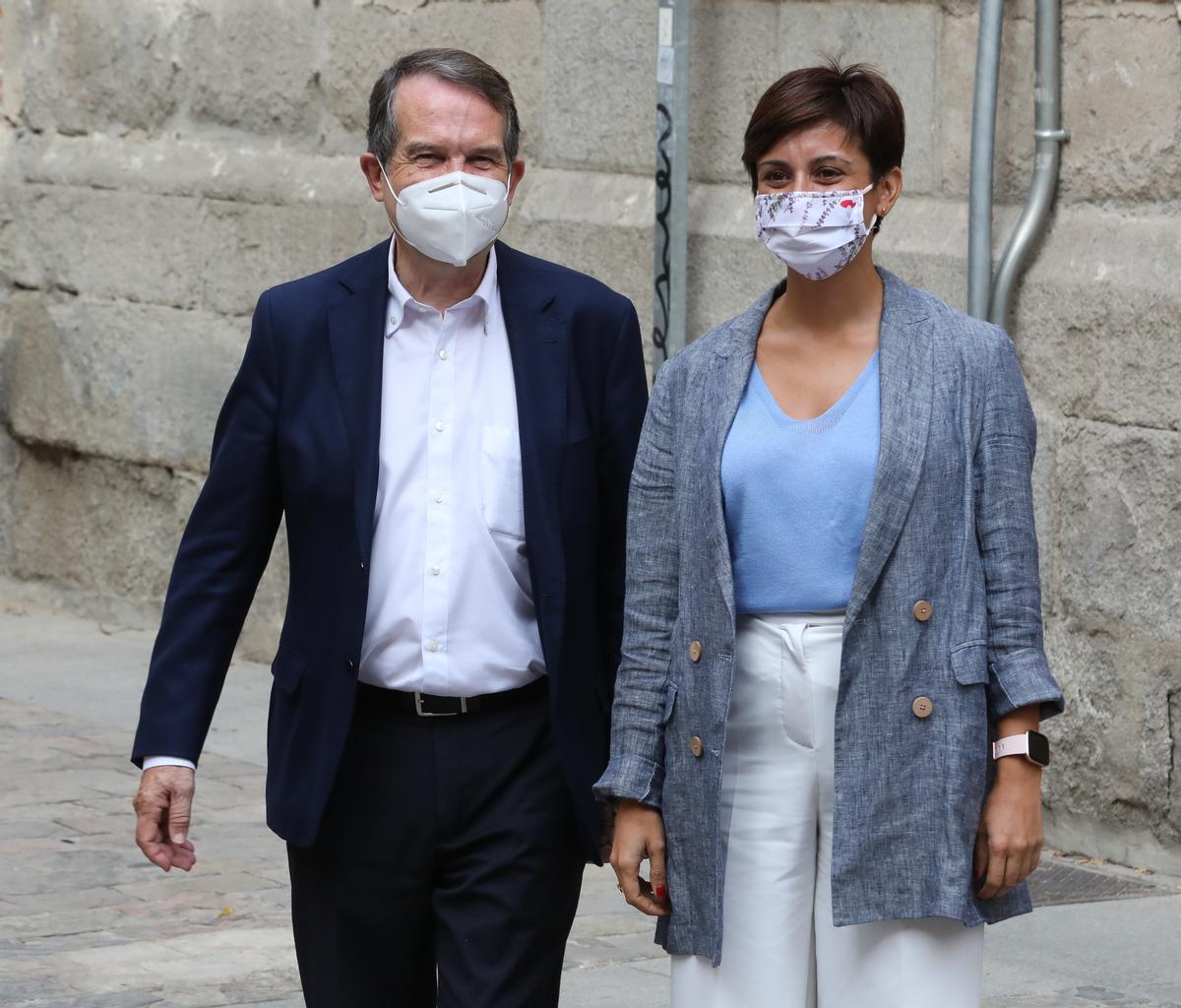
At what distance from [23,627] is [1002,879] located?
6949 millimetres

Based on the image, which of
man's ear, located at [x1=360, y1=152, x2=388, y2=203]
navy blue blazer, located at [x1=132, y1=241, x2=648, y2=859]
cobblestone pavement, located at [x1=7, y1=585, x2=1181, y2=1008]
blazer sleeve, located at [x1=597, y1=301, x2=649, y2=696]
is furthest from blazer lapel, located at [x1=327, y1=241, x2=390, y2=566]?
cobblestone pavement, located at [x1=7, y1=585, x2=1181, y2=1008]

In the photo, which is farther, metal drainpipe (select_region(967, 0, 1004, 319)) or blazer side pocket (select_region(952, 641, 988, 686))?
metal drainpipe (select_region(967, 0, 1004, 319))

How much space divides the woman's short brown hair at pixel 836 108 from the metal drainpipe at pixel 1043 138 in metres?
2.83

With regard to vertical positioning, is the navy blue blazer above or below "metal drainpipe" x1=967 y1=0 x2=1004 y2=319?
below

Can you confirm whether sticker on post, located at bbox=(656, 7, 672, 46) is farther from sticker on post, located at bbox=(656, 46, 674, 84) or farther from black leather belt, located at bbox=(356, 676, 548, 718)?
black leather belt, located at bbox=(356, 676, 548, 718)

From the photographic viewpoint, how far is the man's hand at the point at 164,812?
3.59 meters

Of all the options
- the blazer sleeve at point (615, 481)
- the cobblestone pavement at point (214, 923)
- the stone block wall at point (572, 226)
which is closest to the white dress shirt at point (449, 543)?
the blazer sleeve at point (615, 481)

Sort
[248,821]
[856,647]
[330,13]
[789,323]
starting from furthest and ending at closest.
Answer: [330,13]
[248,821]
[789,323]
[856,647]

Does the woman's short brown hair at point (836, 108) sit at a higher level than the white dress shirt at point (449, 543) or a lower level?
higher

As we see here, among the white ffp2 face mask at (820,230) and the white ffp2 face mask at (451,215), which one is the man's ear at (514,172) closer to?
the white ffp2 face mask at (451,215)

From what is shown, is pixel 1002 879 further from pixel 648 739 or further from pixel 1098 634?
pixel 1098 634

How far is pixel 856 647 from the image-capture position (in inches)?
123

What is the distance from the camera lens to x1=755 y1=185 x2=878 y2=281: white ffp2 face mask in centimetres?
322

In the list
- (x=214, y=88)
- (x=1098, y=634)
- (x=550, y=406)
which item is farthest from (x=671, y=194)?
(x=550, y=406)
